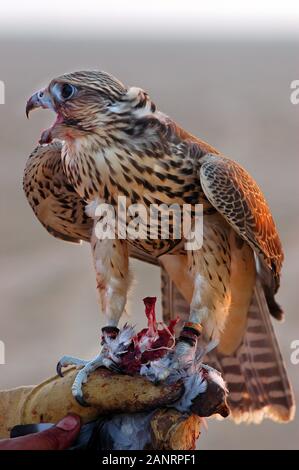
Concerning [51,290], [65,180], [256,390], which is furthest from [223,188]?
[51,290]

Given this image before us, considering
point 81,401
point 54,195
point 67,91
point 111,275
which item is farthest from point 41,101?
point 81,401

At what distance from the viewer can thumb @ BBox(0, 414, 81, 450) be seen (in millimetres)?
2531

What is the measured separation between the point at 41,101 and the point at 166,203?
48 cm

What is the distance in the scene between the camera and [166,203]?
9.30 feet

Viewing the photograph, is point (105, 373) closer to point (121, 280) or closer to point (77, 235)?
point (121, 280)

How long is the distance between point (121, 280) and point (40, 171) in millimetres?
449

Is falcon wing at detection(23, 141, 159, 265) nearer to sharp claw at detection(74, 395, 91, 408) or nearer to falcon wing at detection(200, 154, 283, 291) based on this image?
falcon wing at detection(200, 154, 283, 291)

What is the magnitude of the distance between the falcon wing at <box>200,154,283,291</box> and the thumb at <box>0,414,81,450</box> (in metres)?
0.77

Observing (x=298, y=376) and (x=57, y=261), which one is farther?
(x=57, y=261)

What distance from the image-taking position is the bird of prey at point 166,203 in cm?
280

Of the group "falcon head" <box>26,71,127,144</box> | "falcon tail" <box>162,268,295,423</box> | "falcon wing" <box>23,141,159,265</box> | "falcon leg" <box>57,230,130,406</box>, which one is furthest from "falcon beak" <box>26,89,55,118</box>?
"falcon tail" <box>162,268,295,423</box>

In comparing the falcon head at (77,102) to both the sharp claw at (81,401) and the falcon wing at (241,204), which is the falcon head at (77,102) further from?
the sharp claw at (81,401)

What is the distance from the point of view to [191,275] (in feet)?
9.88

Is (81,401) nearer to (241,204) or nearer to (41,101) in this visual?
(241,204)
